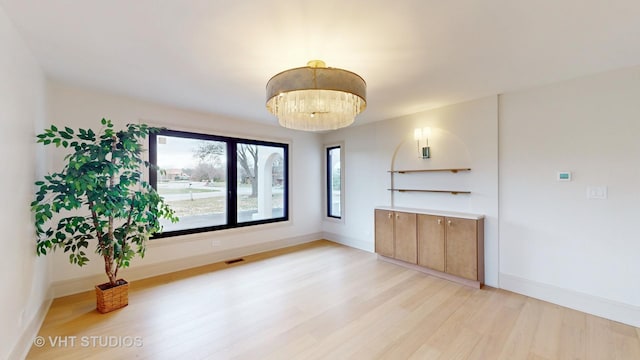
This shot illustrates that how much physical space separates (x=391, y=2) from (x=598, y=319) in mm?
3557

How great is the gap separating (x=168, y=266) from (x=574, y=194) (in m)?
5.21

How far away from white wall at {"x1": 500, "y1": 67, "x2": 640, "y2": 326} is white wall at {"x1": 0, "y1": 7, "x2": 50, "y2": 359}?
4751 mm

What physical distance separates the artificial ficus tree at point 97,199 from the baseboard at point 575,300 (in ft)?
14.2

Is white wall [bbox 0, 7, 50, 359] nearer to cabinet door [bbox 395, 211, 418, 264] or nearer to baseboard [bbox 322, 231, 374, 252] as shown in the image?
cabinet door [bbox 395, 211, 418, 264]

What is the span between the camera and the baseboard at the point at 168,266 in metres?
2.99

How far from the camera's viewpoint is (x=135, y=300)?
2.85 m

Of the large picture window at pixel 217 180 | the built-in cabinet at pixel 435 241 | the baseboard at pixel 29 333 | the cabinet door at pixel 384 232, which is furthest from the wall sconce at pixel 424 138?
the baseboard at pixel 29 333

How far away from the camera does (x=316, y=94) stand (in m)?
1.89

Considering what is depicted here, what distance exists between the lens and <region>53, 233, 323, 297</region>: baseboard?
9.81 ft

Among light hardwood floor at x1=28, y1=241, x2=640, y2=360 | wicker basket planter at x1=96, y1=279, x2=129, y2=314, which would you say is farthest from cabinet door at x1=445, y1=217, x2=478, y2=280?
wicker basket planter at x1=96, y1=279, x2=129, y2=314

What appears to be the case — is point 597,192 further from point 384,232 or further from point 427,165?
point 384,232

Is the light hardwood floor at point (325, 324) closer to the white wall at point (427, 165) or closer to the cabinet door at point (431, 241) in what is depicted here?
the cabinet door at point (431, 241)

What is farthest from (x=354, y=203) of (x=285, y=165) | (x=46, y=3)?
(x=46, y=3)

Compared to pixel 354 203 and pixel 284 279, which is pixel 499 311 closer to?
pixel 284 279
